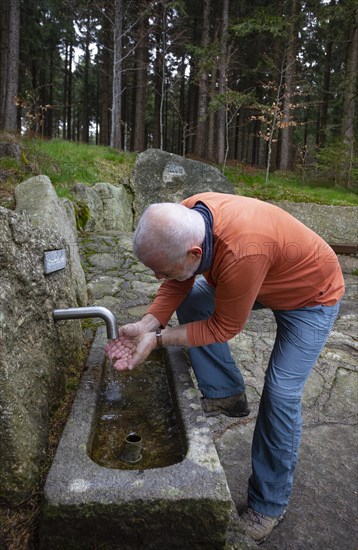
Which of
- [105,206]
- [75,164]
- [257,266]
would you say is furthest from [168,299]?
[75,164]

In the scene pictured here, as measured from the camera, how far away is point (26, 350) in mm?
1582

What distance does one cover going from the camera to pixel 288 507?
1.99m

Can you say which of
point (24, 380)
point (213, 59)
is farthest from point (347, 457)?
point (213, 59)

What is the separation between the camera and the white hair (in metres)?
1.43

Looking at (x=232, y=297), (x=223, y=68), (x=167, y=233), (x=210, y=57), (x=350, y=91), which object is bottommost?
(x=232, y=297)

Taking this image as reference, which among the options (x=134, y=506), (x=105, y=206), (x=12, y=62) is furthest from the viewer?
(x=12, y=62)

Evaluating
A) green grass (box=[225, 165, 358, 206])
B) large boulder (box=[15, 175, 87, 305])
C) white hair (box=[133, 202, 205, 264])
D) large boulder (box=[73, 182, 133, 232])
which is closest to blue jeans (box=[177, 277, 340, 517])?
white hair (box=[133, 202, 205, 264])

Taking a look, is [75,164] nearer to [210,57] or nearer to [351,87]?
[210,57]

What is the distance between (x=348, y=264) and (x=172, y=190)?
12.1ft

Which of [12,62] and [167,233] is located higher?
[12,62]

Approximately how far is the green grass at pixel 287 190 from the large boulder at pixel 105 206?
140 inches

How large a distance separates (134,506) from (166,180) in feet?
23.7

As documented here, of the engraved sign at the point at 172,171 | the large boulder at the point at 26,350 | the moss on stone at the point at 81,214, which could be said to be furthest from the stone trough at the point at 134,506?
the engraved sign at the point at 172,171

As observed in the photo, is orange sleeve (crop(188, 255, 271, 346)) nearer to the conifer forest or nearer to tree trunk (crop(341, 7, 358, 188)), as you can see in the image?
the conifer forest
